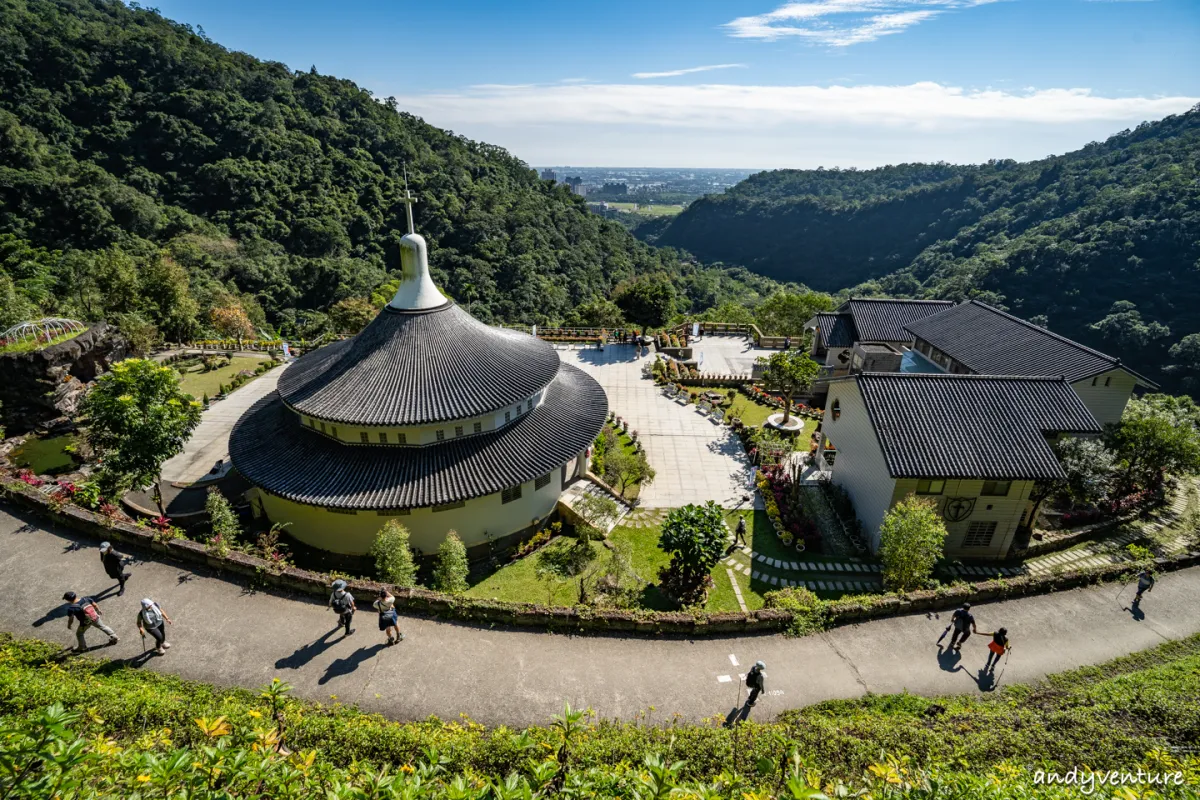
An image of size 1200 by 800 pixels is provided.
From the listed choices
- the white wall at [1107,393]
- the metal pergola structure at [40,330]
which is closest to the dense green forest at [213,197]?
the metal pergola structure at [40,330]

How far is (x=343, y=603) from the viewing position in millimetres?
15414

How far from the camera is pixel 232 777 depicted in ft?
23.1

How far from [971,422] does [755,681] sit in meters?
16.5

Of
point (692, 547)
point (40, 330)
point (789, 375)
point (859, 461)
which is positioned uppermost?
point (40, 330)

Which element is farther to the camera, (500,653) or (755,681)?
(500,653)

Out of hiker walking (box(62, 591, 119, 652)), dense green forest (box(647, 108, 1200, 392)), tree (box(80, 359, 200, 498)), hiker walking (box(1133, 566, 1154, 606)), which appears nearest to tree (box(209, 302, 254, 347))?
tree (box(80, 359, 200, 498))

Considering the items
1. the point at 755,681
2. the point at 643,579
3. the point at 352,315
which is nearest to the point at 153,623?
the point at 755,681

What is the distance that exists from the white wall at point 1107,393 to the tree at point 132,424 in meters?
40.7

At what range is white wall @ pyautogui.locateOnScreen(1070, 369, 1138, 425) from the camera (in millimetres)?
28938

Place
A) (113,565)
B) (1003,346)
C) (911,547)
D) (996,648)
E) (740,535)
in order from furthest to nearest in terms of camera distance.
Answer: (1003,346)
(740,535)
(911,547)
(113,565)
(996,648)

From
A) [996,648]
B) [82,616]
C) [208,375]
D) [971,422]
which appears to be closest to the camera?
[82,616]

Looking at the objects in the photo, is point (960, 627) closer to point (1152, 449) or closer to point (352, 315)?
point (1152, 449)

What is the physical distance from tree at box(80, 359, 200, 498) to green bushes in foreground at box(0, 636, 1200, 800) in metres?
7.99

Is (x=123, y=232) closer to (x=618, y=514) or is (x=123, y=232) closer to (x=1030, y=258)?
(x=618, y=514)
